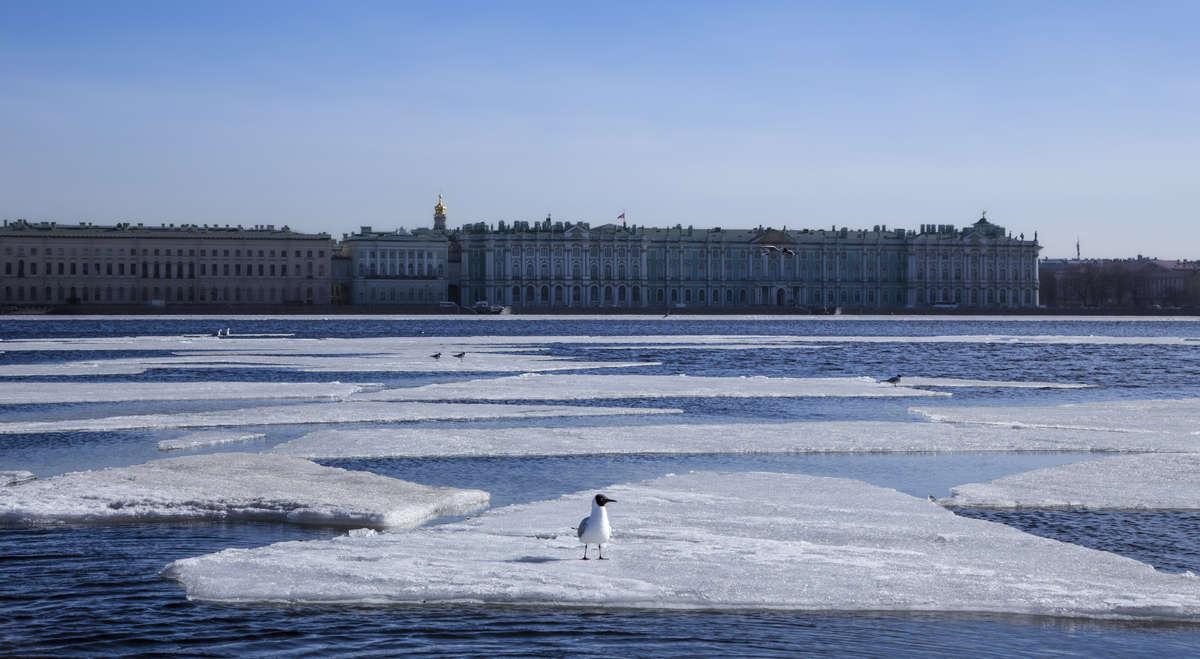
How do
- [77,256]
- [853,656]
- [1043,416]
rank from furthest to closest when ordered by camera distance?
[77,256] → [1043,416] → [853,656]

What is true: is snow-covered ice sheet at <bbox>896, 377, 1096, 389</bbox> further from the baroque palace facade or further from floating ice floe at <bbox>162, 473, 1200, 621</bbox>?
the baroque palace facade

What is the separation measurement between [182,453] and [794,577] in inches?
277

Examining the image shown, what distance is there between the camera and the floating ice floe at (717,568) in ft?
21.3

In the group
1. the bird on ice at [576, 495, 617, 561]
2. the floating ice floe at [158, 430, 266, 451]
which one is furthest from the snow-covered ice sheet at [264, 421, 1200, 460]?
the bird on ice at [576, 495, 617, 561]

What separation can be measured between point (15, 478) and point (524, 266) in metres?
101

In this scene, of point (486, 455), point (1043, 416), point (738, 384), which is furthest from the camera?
point (738, 384)

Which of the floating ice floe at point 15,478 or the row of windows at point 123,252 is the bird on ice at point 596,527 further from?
the row of windows at point 123,252

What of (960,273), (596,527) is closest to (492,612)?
(596,527)

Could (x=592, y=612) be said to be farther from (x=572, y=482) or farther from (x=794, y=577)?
(x=572, y=482)

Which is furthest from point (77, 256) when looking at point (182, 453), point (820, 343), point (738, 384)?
point (182, 453)

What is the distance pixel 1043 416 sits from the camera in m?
15.7

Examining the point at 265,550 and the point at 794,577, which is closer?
the point at 794,577

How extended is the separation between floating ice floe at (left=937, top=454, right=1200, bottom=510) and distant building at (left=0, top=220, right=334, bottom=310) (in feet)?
312

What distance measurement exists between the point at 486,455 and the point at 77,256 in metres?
99.5
